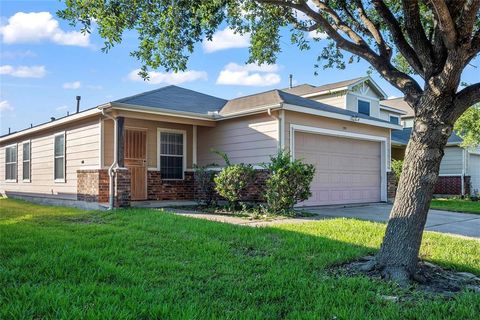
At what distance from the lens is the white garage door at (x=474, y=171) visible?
22.5 meters

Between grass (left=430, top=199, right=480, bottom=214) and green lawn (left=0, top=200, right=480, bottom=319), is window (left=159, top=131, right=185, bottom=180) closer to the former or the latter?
green lawn (left=0, top=200, right=480, bottom=319)

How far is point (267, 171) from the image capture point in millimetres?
10938

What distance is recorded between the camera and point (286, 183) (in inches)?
384

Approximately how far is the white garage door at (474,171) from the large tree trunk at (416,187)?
20396 millimetres

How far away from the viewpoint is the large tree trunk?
455cm

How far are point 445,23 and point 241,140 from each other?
8.32 metres

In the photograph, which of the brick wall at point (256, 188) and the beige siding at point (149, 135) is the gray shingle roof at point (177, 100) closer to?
the beige siding at point (149, 135)

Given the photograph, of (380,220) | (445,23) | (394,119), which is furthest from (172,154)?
(394,119)

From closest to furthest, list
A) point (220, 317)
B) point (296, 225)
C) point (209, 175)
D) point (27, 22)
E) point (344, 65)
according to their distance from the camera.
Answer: point (220, 317), point (296, 225), point (344, 65), point (27, 22), point (209, 175)

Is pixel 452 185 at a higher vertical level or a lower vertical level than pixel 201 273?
higher

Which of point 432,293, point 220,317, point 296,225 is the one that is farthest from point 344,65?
point 220,317

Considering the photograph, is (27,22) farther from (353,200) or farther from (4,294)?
(353,200)

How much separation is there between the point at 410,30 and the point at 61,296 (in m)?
4.82

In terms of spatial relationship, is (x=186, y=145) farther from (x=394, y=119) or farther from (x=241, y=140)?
A: (x=394, y=119)
